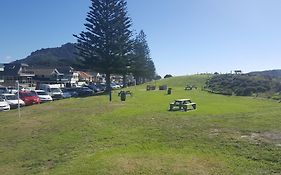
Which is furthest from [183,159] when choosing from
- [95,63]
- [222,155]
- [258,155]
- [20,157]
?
[95,63]

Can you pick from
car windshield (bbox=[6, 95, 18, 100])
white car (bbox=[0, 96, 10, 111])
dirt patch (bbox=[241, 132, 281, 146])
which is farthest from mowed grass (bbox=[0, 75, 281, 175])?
car windshield (bbox=[6, 95, 18, 100])

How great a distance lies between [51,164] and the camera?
1192cm

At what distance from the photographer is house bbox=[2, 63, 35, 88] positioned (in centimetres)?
9125

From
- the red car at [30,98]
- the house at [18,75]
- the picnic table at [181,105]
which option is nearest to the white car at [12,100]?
the red car at [30,98]

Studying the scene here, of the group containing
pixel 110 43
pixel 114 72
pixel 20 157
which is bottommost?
pixel 20 157

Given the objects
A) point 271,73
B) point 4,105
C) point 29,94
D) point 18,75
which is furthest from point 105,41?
point 271,73

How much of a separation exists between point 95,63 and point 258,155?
45.6 meters

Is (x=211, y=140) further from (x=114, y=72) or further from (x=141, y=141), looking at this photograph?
(x=114, y=72)

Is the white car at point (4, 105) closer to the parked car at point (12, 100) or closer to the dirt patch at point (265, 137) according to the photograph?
the parked car at point (12, 100)

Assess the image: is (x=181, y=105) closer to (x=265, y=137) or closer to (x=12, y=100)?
(x=265, y=137)

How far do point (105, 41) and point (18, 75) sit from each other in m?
44.2

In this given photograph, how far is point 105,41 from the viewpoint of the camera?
56062 millimetres

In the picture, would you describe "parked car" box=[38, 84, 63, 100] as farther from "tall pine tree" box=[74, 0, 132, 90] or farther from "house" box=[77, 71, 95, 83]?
"house" box=[77, 71, 95, 83]

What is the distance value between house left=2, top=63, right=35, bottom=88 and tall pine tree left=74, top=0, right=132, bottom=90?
127ft
